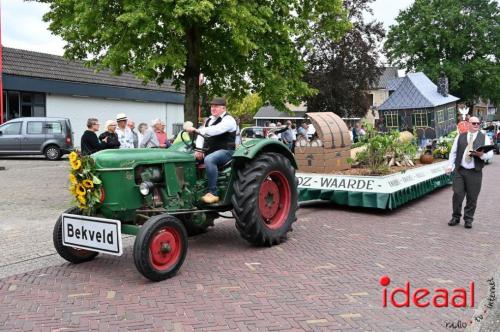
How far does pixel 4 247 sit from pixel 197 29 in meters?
8.89

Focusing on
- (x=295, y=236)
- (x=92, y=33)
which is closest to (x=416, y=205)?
(x=295, y=236)

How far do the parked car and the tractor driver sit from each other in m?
16.9

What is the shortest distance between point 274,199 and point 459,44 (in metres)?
43.8

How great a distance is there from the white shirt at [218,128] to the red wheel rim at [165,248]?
1.37m

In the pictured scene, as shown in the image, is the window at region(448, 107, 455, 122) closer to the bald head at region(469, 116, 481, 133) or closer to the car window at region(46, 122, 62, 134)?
the bald head at region(469, 116, 481, 133)

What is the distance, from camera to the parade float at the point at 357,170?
30.0ft

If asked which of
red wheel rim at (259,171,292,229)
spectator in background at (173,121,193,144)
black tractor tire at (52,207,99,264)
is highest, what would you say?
spectator in background at (173,121,193,144)

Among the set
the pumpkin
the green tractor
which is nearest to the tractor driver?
the green tractor

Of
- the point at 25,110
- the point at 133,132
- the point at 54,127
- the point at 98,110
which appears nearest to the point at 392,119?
the point at 54,127

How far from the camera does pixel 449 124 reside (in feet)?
77.7

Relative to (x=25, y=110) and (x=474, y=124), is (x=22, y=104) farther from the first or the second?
(x=474, y=124)

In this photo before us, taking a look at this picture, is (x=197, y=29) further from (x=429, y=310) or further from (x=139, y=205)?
(x=429, y=310)

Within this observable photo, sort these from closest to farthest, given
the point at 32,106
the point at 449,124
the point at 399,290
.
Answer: the point at 399,290, the point at 449,124, the point at 32,106

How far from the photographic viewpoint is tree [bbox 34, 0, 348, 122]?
38.9 ft
